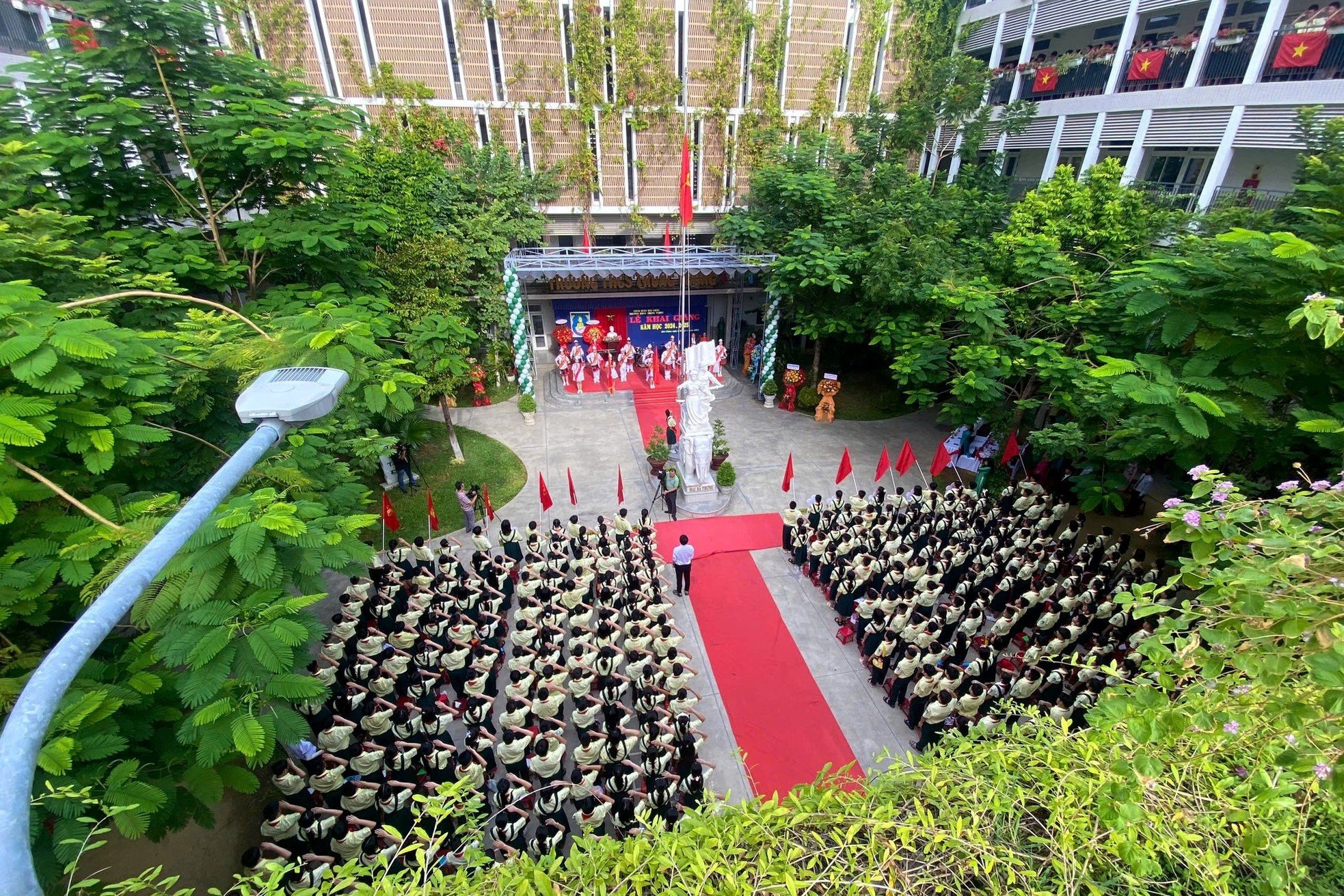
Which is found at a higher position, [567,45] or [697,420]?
[567,45]

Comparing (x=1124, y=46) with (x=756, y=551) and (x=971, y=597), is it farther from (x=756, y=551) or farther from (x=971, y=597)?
(x=756, y=551)

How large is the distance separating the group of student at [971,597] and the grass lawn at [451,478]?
6154mm

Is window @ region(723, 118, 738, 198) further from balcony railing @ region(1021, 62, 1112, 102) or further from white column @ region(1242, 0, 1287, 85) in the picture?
white column @ region(1242, 0, 1287, 85)

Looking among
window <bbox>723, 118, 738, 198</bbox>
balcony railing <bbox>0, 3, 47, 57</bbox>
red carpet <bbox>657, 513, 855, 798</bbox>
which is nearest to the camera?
red carpet <bbox>657, 513, 855, 798</bbox>

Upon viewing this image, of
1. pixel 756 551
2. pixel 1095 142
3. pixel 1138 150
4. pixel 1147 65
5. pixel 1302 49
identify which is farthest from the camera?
pixel 1095 142

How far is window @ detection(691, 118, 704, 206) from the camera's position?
18109 mm

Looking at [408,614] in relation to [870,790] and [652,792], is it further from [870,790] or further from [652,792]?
[870,790]

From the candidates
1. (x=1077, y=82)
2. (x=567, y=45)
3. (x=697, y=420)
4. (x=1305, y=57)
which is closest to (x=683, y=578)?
(x=697, y=420)

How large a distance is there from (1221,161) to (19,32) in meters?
23.9

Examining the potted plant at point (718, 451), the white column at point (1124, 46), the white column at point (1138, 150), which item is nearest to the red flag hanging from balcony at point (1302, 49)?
the white column at point (1138, 150)

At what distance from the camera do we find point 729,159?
1859cm

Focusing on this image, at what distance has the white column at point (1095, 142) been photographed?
1534 cm

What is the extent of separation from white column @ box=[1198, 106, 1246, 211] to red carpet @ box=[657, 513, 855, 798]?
12178 mm

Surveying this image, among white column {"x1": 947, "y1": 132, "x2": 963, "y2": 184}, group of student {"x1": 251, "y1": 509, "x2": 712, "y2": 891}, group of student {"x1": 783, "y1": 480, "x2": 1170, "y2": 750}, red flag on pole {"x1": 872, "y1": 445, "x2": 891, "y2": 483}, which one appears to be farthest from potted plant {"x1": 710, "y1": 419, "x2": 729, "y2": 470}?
white column {"x1": 947, "y1": 132, "x2": 963, "y2": 184}
